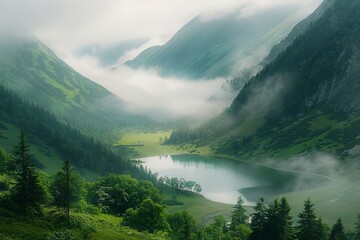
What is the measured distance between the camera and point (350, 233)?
108250 millimetres

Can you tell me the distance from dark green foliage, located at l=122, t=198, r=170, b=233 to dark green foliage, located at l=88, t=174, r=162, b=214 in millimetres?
19802

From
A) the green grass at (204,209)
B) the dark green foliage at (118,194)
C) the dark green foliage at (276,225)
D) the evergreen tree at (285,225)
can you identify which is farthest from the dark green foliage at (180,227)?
the green grass at (204,209)

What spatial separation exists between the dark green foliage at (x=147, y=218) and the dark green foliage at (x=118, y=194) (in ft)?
65.0

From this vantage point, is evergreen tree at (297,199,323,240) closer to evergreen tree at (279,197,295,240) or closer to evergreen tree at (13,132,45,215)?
evergreen tree at (279,197,295,240)

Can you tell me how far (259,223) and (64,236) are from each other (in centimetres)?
4371

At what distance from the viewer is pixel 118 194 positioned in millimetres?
107438

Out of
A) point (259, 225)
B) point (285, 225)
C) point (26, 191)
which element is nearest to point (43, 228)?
point (26, 191)

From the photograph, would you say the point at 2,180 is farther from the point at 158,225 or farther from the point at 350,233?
the point at 350,233

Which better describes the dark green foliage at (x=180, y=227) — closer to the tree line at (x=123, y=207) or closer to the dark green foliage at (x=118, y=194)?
the tree line at (x=123, y=207)

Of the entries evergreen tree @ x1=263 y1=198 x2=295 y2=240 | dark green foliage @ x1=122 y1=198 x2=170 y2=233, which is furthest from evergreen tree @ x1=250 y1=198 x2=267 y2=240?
dark green foliage @ x1=122 y1=198 x2=170 y2=233

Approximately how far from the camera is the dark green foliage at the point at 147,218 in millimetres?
80688

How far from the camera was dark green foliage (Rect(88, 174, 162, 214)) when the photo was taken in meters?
104

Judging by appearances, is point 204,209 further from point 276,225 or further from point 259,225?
point 276,225

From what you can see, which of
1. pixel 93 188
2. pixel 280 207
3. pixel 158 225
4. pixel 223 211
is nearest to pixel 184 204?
pixel 223 211
